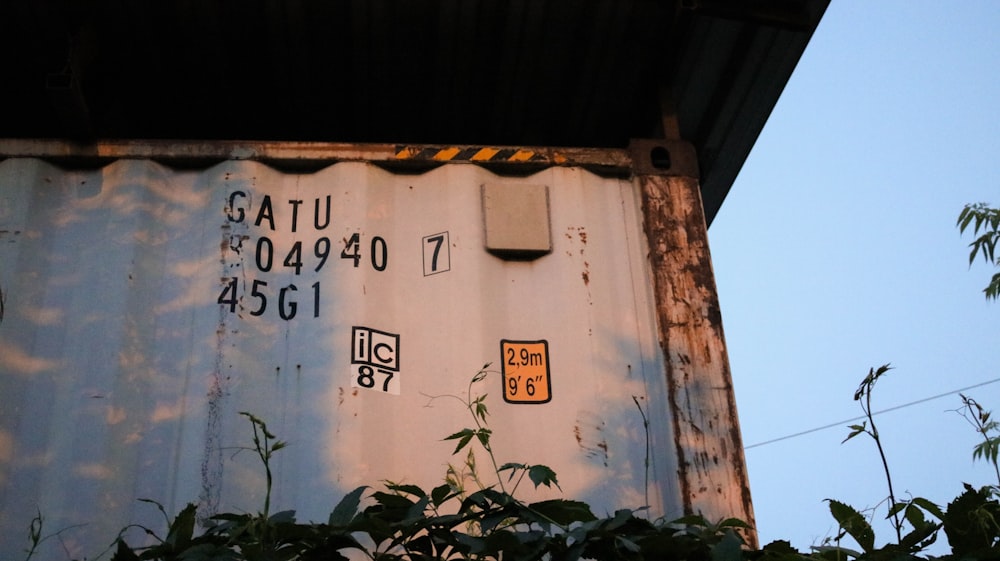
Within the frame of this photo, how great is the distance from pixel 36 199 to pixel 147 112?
92 cm

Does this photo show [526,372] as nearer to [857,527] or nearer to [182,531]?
[857,527]

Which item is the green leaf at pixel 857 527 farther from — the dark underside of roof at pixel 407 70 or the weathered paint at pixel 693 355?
the dark underside of roof at pixel 407 70

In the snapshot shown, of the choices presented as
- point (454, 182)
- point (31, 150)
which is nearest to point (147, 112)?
point (31, 150)

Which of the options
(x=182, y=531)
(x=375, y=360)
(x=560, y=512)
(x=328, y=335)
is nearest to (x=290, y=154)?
(x=328, y=335)

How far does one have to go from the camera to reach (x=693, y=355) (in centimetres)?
422

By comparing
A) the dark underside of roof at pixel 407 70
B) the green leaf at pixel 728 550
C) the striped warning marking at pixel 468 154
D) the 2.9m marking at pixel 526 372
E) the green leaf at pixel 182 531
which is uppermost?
the dark underside of roof at pixel 407 70

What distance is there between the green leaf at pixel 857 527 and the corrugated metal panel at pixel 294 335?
121cm

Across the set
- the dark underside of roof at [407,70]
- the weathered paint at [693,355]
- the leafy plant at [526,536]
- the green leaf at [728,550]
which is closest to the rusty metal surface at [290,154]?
the dark underside of roof at [407,70]

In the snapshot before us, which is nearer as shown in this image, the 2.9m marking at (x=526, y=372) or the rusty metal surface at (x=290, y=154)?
the 2.9m marking at (x=526, y=372)

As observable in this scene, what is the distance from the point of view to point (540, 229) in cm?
446

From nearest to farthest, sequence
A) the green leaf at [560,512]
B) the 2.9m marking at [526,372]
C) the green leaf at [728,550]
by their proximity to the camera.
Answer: the green leaf at [728,550] < the green leaf at [560,512] < the 2.9m marking at [526,372]

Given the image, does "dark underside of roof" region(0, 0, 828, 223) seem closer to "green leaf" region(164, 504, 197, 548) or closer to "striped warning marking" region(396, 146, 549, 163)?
"striped warning marking" region(396, 146, 549, 163)

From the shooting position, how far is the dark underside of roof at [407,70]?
4594 millimetres

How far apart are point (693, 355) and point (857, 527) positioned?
1531 mm
